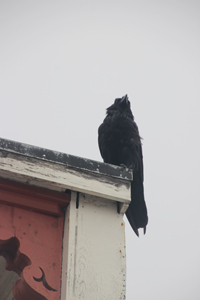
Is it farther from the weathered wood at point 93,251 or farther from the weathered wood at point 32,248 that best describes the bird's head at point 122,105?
the weathered wood at point 32,248

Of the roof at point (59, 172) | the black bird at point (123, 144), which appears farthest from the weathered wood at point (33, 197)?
the black bird at point (123, 144)

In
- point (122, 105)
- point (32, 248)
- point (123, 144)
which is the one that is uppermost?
point (122, 105)

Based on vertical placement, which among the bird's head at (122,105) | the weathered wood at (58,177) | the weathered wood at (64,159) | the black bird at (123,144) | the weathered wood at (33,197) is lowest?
the weathered wood at (33,197)

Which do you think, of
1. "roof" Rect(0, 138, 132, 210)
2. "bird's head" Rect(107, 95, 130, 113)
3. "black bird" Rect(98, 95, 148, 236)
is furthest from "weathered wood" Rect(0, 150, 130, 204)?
"bird's head" Rect(107, 95, 130, 113)

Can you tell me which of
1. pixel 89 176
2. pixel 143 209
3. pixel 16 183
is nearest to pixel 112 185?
pixel 89 176

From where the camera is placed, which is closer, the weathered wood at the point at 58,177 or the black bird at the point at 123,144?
the weathered wood at the point at 58,177

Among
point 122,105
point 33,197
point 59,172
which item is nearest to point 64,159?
point 59,172

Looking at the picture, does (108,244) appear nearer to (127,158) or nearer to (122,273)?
(122,273)

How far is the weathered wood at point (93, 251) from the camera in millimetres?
2674

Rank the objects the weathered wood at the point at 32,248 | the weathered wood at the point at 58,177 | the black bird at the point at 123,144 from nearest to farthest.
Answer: the weathered wood at the point at 32,248, the weathered wood at the point at 58,177, the black bird at the point at 123,144

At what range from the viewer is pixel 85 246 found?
9.27 ft

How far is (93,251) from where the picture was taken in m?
2.82

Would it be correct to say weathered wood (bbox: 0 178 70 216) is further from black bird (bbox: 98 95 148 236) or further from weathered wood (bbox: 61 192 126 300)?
black bird (bbox: 98 95 148 236)

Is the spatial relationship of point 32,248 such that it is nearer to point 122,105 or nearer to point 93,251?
point 93,251
